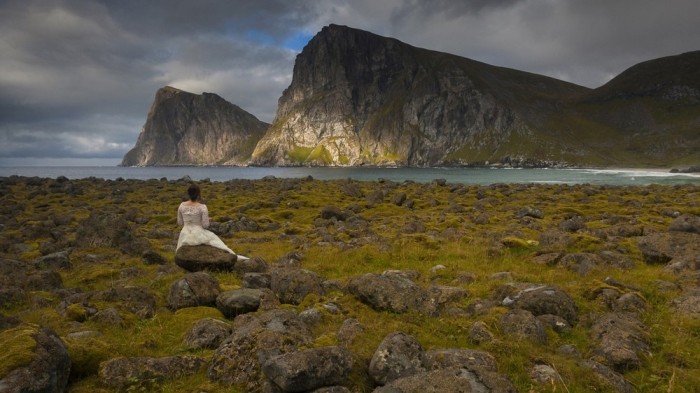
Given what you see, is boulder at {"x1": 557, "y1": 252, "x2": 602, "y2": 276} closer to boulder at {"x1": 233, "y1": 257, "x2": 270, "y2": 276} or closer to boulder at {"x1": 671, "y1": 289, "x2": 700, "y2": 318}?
boulder at {"x1": 671, "y1": 289, "x2": 700, "y2": 318}

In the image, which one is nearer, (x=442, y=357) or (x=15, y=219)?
(x=442, y=357)

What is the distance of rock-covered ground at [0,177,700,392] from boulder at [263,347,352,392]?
2 centimetres

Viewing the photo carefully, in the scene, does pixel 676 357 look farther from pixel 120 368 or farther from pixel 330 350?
pixel 120 368

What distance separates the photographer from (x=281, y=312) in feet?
28.9

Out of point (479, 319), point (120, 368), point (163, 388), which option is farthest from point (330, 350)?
point (479, 319)

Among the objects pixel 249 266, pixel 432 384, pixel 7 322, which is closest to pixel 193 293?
pixel 249 266

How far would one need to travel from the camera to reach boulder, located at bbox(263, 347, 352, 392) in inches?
239

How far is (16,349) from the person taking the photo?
6.18 m

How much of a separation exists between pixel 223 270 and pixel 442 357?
32.4ft

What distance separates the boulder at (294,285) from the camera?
39.5 ft

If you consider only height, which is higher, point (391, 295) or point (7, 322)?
point (7, 322)

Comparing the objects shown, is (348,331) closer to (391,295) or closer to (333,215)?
(391,295)

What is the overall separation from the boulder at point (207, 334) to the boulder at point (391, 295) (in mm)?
3669

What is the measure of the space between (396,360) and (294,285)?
5.86 meters
